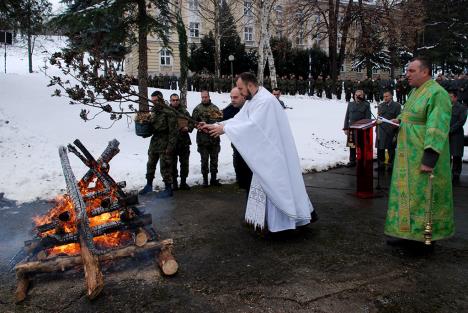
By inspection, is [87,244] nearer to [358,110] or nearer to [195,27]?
[358,110]

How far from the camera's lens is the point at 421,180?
4715mm

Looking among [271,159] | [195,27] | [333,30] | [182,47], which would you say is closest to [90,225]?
[271,159]

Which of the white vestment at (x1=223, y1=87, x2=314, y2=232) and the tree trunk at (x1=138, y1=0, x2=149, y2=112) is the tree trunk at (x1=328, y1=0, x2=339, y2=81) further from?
the white vestment at (x1=223, y1=87, x2=314, y2=232)

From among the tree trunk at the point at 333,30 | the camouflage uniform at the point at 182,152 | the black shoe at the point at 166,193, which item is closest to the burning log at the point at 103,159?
the black shoe at the point at 166,193

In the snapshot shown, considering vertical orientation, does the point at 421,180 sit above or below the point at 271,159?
below

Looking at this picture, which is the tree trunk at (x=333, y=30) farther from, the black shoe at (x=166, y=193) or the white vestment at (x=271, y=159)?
the white vestment at (x=271, y=159)

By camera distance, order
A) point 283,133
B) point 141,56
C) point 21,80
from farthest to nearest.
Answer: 1. point 21,80
2. point 141,56
3. point 283,133

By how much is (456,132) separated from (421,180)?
17.8 feet

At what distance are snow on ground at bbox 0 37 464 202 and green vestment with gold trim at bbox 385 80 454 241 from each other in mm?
5001

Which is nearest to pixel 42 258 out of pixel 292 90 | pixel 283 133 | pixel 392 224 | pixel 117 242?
pixel 117 242

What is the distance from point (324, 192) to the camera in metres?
8.26

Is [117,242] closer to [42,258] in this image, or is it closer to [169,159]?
[42,258]

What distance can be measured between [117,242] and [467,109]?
7919 mm

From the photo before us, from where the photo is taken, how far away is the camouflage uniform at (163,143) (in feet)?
27.0
